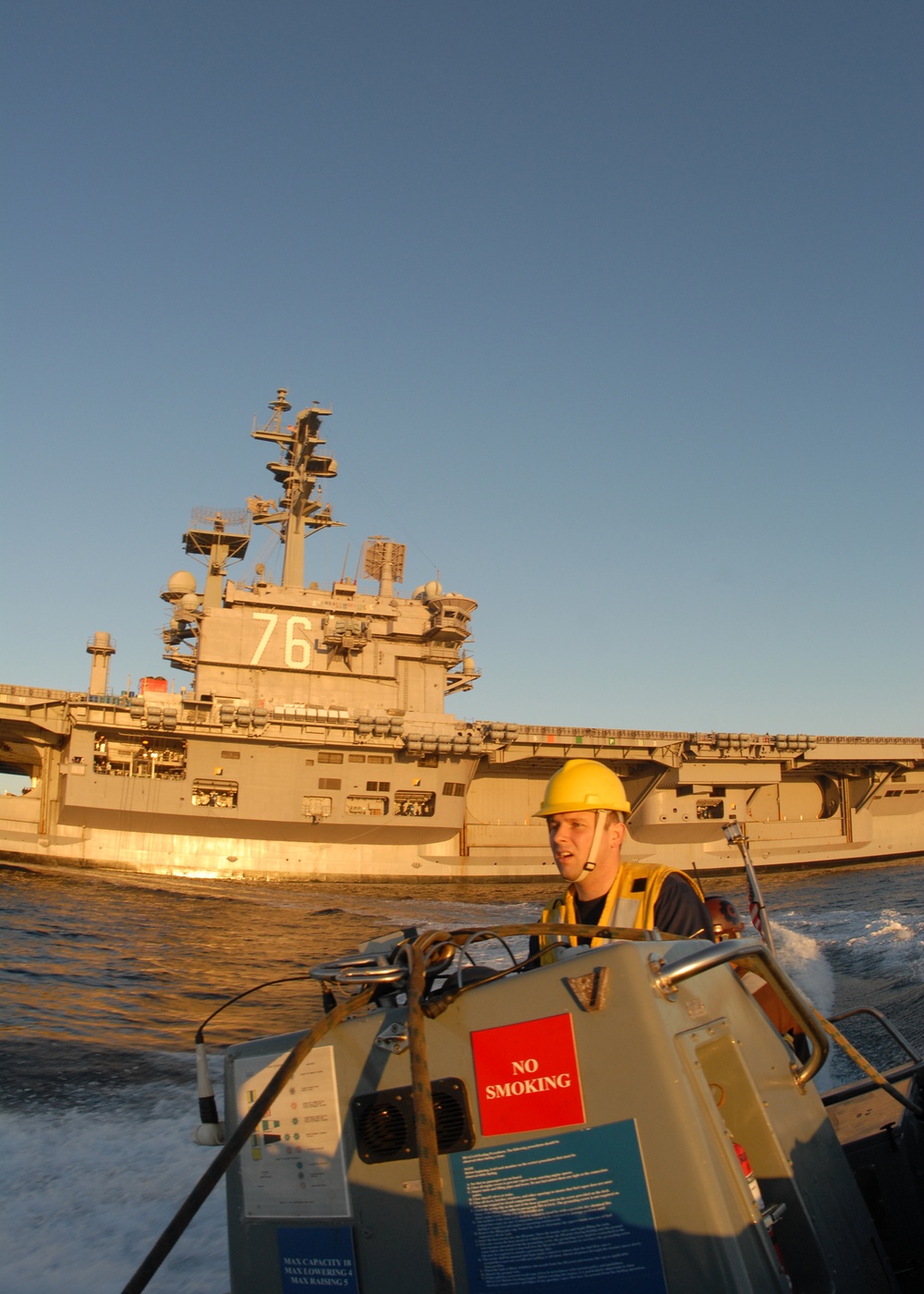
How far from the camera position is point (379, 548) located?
28.9 meters

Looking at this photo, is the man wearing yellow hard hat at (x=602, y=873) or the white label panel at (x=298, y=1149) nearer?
the white label panel at (x=298, y=1149)

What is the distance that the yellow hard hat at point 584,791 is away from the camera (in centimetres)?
260

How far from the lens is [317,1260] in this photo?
1891 millimetres

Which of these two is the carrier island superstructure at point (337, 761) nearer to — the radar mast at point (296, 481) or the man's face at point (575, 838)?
the radar mast at point (296, 481)

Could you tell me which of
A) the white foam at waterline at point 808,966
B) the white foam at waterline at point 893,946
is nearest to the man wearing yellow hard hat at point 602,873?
the white foam at waterline at point 808,966

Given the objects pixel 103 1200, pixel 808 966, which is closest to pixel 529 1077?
pixel 103 1200

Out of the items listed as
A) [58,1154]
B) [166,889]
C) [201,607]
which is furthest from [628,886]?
[201,607]

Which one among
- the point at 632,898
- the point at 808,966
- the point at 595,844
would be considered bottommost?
the point at 808,966

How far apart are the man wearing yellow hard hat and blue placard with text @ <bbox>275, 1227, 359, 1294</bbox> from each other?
87 centimetres

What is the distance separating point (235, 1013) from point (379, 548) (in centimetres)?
2257

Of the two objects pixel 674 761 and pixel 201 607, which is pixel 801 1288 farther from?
A: pixel 201 607

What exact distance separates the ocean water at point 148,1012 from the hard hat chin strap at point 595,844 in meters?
1.88

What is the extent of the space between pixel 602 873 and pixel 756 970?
1.96 feet

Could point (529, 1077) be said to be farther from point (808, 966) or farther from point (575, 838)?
point (808, 966)
